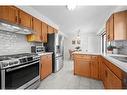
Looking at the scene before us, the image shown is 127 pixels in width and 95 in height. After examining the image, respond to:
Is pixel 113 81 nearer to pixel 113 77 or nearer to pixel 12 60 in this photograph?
pixel 113 77

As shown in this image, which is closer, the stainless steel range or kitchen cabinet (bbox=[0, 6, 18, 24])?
the stainless steel range

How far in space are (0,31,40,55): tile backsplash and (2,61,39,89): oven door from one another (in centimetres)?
70

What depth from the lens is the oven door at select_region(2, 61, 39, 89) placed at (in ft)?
6.29

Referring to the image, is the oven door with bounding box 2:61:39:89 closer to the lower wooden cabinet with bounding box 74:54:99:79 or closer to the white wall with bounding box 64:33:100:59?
the lower wooden cabinet with bounding box 74:54:99:79

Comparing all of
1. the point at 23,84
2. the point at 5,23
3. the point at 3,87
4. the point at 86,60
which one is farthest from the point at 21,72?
the point at 86,60

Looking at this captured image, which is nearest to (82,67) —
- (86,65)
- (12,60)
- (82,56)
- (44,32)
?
(86,65)

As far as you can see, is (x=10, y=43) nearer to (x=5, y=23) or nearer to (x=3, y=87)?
(x=5, y=23)

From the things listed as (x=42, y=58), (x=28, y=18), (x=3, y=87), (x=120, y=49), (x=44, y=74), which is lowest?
(x=44, y=74)

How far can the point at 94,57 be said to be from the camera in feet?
12.8

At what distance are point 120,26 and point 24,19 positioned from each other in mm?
2560

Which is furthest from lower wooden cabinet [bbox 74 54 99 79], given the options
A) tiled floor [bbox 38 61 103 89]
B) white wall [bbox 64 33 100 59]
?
white wall [bbox 64 33 100 59]

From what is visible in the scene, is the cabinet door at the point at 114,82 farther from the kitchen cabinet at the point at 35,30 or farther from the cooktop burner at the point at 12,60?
the kitchen cabinet at the point at 35,30
